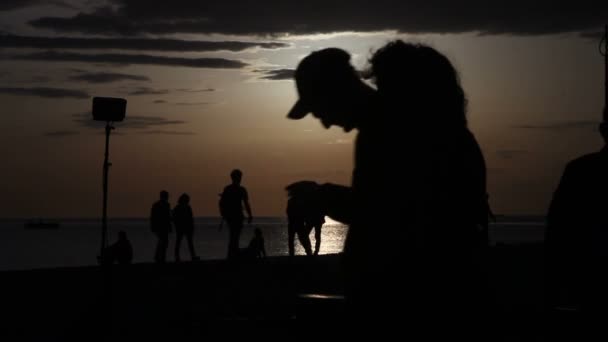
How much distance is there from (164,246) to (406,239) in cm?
1881

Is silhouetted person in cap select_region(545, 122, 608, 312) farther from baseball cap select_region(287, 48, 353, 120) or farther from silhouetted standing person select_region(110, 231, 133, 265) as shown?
silhouetted standing person select_region(110, 231, 133, 265)

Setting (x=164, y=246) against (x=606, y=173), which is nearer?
(x=606, y=173)

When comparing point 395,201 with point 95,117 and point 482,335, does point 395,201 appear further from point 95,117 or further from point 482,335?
point 95,117

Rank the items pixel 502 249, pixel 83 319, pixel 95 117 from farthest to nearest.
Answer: pixel 502 249 < pixel 95 117 < pixel 83 319

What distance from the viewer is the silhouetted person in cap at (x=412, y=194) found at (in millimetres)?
3869

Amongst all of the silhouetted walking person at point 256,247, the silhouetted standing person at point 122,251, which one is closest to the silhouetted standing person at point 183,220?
the silhouetted walking person at point 256,247

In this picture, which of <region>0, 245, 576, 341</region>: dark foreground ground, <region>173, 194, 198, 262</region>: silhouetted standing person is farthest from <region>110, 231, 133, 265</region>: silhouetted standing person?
<region>173, 194, 198, 262</region>: silhouetted standing person

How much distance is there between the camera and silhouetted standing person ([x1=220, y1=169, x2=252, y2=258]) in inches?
776

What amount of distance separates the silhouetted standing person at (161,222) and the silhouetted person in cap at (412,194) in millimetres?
18592

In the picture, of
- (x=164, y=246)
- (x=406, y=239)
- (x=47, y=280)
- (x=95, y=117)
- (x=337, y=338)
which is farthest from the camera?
(x=164, y=246)

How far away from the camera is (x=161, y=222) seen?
22750 millimetres

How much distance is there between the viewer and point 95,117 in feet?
42.3

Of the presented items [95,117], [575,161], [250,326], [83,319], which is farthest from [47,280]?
[575,161]

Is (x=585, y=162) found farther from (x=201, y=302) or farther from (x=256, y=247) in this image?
(x=256, y=247)
